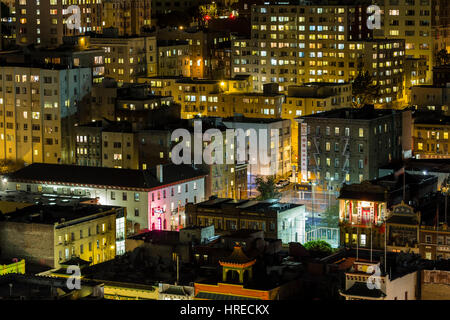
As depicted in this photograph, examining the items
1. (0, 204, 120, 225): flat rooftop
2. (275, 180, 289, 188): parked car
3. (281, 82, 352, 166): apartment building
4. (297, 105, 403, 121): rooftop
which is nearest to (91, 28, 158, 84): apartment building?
(281, 82, 352, 166): apartment building

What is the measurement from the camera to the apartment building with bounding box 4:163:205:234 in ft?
340

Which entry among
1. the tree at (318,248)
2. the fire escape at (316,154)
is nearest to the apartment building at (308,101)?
the fire escape at (316,154)

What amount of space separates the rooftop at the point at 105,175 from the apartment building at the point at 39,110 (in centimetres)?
1724

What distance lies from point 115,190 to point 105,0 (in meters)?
91.1

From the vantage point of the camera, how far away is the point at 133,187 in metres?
104

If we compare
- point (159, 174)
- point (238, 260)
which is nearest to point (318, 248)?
point (238, 260)

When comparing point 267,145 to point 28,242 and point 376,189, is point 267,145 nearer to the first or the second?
point 376,189

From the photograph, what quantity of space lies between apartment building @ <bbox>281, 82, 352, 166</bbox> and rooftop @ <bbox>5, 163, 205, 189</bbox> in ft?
96.8

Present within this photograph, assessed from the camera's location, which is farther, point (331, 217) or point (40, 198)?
point (40, 198)

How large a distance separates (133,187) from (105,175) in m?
5.07

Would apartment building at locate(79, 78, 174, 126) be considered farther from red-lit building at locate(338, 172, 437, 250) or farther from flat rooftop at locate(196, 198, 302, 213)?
red-lit building at locate(338, 172, 437, 250)

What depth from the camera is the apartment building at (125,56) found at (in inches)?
6083

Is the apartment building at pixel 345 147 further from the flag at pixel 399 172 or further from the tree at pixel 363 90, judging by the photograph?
the tree at pixel 363 90

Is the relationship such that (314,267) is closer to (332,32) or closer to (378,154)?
(378,154)
